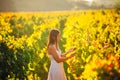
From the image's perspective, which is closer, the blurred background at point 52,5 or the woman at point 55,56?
the woman at point 55,56

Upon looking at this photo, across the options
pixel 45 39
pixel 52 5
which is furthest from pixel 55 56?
pixel 52 5

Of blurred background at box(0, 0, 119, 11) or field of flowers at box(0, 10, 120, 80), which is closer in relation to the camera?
field of flowers at box(0, 10, 120, 80)

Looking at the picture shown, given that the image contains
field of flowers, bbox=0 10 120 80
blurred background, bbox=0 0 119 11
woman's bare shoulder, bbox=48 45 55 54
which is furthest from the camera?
blurred background, bbox=0 0 119 11

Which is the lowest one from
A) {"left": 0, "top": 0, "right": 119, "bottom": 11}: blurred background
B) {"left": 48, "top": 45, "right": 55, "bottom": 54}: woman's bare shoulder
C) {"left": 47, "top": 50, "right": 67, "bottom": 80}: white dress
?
{"left": 47, "top": 50, "right": 67, "bottom": 80}: white dress

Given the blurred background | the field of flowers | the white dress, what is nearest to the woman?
the white dress

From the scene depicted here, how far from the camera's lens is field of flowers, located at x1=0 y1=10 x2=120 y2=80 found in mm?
7395

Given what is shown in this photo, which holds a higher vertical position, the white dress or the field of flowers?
the field of flowers

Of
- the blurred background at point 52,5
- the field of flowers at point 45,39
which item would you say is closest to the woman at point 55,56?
the field of flowers at point 45,39

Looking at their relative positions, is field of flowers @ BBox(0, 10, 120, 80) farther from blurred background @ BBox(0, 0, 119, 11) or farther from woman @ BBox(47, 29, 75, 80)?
woman @ BBox(47, 29, 75, 80)

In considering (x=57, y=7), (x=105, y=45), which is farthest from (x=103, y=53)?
(x=57, y=7)

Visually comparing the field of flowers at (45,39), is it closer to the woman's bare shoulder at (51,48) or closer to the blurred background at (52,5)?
the blurred background at (52,5)

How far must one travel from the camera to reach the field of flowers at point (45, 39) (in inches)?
291

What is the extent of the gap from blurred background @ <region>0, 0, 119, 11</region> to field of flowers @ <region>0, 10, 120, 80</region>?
0.09 m

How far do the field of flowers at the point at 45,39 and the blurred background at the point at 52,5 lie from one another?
9 cm
